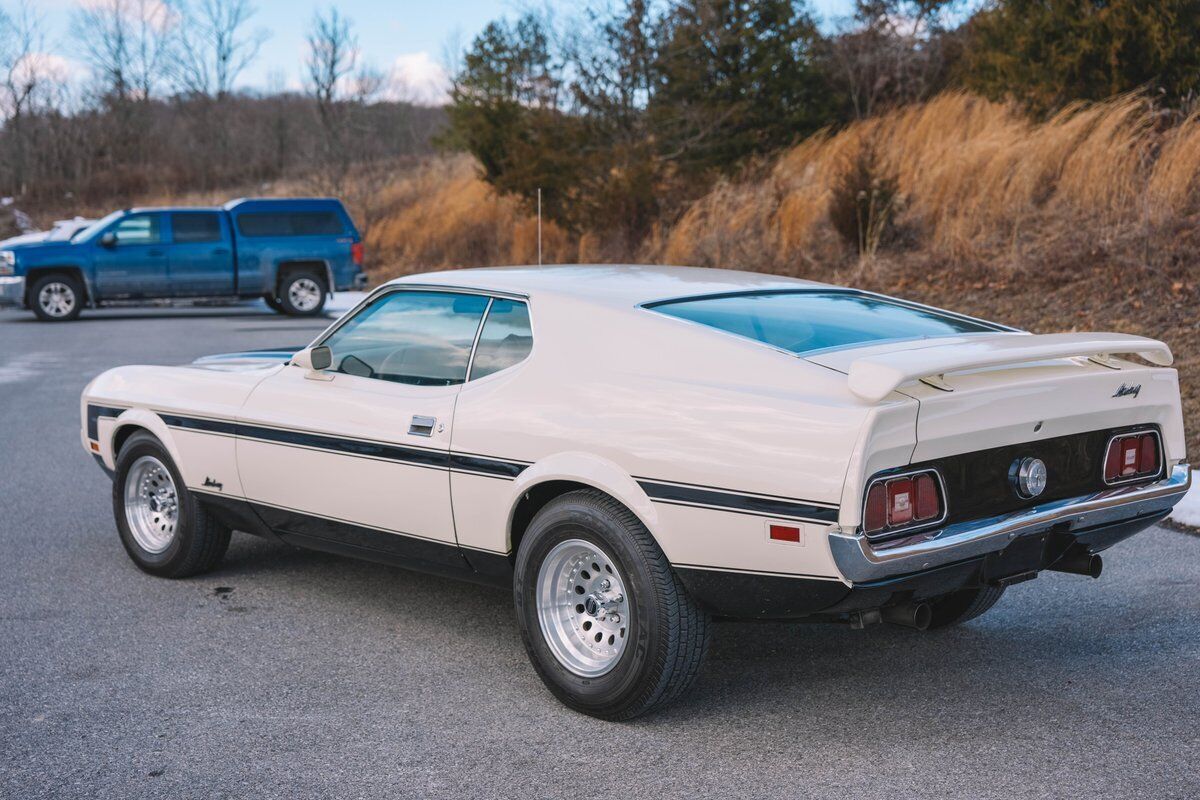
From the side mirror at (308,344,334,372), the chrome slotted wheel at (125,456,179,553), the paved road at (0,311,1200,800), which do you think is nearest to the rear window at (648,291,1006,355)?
the paved road at (0,311,1200,800)

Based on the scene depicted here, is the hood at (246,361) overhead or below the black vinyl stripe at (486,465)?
overhead

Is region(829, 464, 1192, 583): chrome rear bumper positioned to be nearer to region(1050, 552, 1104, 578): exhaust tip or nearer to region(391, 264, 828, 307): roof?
region(1050, 552, 1104, 578): exhaust tip

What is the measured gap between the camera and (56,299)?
816 inches

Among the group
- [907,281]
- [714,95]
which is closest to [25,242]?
[714,95]

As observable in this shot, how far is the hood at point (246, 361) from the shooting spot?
5660 mm

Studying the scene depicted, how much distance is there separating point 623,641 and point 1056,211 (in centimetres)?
1110

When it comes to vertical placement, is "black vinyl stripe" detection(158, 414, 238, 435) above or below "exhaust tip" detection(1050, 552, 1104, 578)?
above

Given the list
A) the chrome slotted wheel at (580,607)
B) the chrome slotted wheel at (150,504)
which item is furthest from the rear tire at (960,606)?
the chrome slotted wheel at (150,504)

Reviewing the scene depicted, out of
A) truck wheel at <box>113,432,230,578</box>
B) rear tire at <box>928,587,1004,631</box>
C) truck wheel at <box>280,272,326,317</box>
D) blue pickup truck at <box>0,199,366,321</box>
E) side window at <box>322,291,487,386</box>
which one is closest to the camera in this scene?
side window at <box>322,291,487,386</box>

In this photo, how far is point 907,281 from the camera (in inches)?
549

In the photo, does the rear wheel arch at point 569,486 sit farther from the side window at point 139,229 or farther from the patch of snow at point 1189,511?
the side window at point 139,229

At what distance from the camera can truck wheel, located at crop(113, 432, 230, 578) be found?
5.59 meters

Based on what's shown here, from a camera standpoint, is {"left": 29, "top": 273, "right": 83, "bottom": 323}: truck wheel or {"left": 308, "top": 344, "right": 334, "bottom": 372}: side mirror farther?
{"left": 29, "top": 273, "right": 83, "bottom": 323}: truck wheel

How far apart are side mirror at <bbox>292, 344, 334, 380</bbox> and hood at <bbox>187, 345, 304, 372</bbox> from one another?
0.43m
